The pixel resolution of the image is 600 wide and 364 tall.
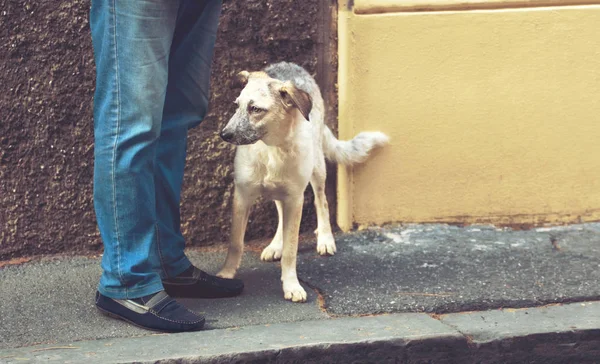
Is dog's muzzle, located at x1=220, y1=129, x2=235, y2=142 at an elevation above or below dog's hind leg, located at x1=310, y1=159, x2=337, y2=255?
above

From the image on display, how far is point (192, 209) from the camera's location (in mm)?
4199

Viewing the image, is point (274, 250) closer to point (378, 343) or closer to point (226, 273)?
point (226, 273)

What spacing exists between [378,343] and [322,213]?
1350 millimetres

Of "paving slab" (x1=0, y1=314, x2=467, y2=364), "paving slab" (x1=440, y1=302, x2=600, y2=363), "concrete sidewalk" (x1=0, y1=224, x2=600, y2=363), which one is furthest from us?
"paving slab" (x1=440, y1=302, x2=600, y2=363)

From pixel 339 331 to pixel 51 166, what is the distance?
170 centimetres

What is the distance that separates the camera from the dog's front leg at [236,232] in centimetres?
372

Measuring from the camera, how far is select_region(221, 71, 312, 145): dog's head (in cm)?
336

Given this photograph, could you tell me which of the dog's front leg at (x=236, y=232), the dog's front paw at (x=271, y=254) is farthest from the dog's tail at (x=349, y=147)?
the dog's front leg at (x=236, y=232)

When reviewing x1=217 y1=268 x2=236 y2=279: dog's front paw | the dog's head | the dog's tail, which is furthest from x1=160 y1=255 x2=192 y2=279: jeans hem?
the dog's tail

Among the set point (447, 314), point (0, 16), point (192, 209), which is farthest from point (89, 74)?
point (447, 314)

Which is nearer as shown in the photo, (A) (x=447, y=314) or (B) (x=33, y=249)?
(A) (x=447, y=314)

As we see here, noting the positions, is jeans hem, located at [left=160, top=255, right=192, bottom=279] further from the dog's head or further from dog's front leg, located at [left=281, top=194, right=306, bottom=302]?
the dog's head

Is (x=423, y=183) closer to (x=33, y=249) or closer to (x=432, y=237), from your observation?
(x=432, y=237)

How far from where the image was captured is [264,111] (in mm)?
3416
